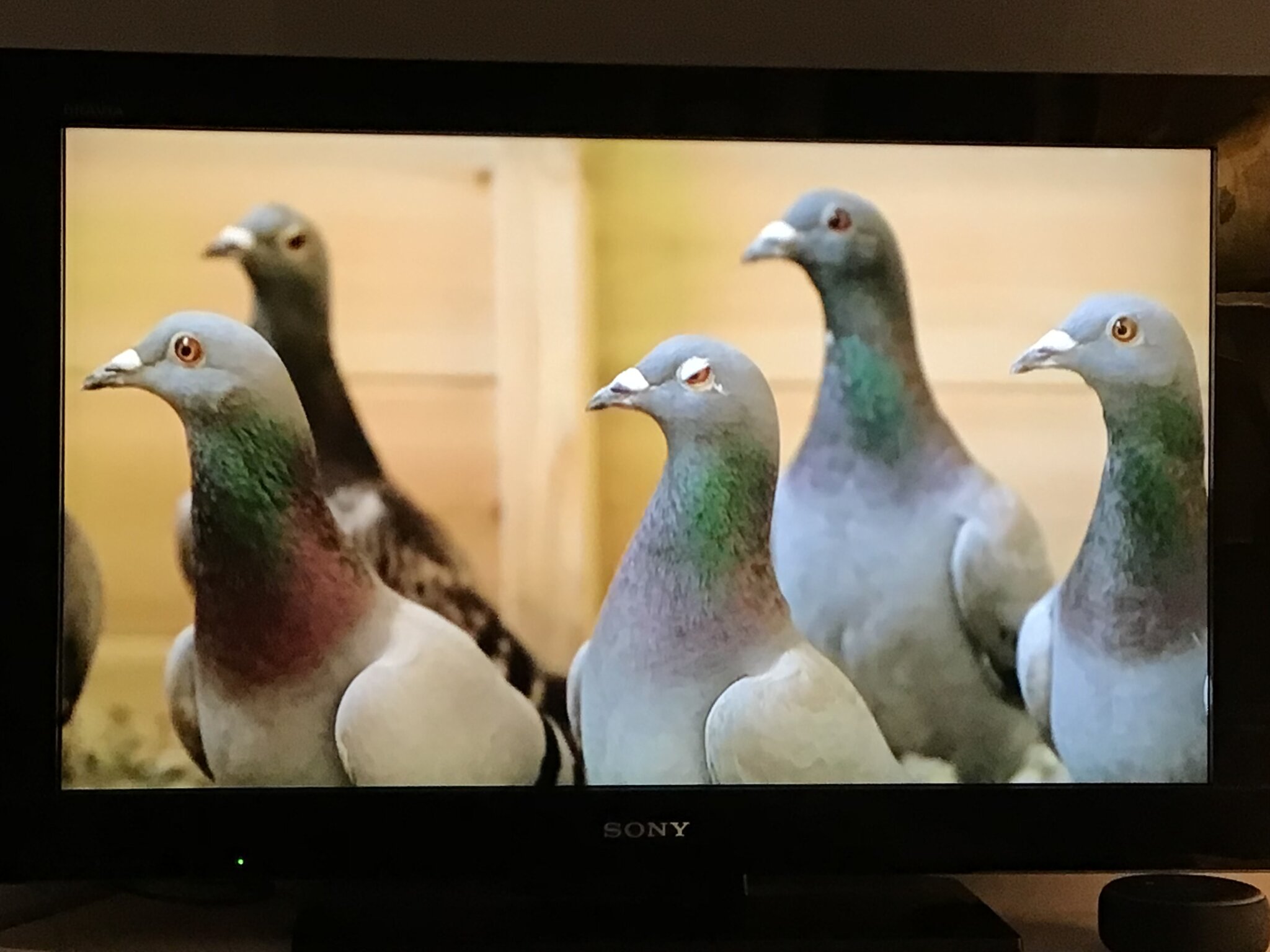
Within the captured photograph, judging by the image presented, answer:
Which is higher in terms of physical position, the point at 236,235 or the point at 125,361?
the point at 236,235

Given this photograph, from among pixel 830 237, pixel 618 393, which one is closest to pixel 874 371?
pixel 830 237

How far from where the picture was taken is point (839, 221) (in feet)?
3.92

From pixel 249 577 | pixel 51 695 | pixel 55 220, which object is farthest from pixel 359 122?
pixel 51 695

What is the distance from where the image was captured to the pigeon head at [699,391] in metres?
1.17

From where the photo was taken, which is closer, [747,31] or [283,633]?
[283,633]

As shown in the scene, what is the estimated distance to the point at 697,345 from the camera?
46.3 inches

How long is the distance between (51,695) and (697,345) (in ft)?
2.02

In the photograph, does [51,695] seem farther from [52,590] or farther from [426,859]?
[426,859]

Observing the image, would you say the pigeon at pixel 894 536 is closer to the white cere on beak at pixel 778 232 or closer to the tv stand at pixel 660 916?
the white cere on beak at pixel 778 232

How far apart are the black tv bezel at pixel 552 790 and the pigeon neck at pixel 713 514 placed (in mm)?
195

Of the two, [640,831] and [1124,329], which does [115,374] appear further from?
[1124,329]

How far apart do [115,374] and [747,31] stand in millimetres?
716

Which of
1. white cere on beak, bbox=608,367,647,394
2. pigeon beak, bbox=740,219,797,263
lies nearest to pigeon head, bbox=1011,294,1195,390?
pigeon beak, bbox=740,219,797,263

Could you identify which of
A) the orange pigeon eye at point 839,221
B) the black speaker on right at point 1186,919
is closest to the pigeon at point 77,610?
the orange pigeon eye at point 839,221
